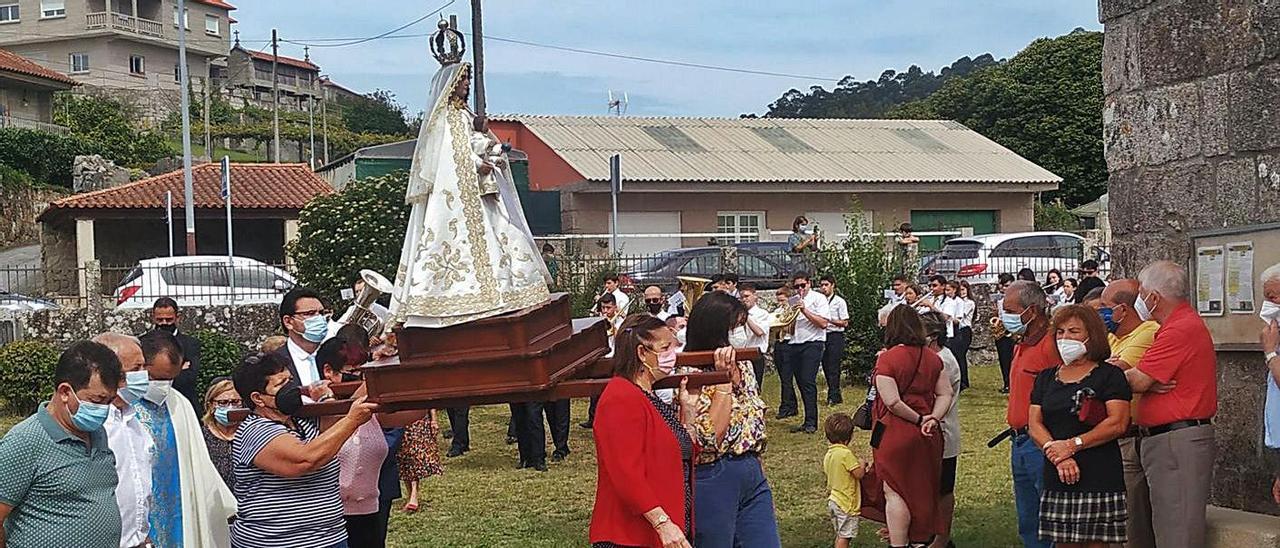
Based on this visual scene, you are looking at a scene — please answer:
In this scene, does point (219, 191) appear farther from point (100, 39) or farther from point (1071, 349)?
point (100, 39)

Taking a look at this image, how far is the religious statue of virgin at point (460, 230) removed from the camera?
4.55 meters

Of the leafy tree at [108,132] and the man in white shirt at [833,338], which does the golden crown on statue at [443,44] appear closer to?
the man in white shirt at [833,338]

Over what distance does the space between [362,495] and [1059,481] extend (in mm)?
3322

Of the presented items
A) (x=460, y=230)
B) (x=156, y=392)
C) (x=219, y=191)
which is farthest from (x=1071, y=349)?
(x=219, y=191)

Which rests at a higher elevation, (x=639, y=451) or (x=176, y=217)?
(x=176, y=217)

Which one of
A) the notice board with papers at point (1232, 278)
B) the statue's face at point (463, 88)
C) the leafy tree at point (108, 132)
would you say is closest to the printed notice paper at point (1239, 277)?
the notice board with papers at point (1232, 278)

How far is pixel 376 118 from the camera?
229 ft

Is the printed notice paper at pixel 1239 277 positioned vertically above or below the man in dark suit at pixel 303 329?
above

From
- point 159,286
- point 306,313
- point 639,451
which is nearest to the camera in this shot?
point 639,451

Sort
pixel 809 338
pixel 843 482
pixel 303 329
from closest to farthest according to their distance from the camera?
pixel 303 329, pixel 843 482, pixel 809 338

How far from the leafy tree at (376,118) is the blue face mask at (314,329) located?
196 ft

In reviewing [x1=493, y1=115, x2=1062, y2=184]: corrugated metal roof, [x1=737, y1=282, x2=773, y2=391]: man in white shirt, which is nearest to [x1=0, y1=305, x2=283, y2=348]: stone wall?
[x1=737, y1=282, x2=773, y2=391]: man in white shirt

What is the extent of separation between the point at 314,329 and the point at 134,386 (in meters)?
2.32

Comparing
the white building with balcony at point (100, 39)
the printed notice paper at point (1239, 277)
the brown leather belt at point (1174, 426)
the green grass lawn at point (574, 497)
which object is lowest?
the green grass lawn at point (574, 497)
